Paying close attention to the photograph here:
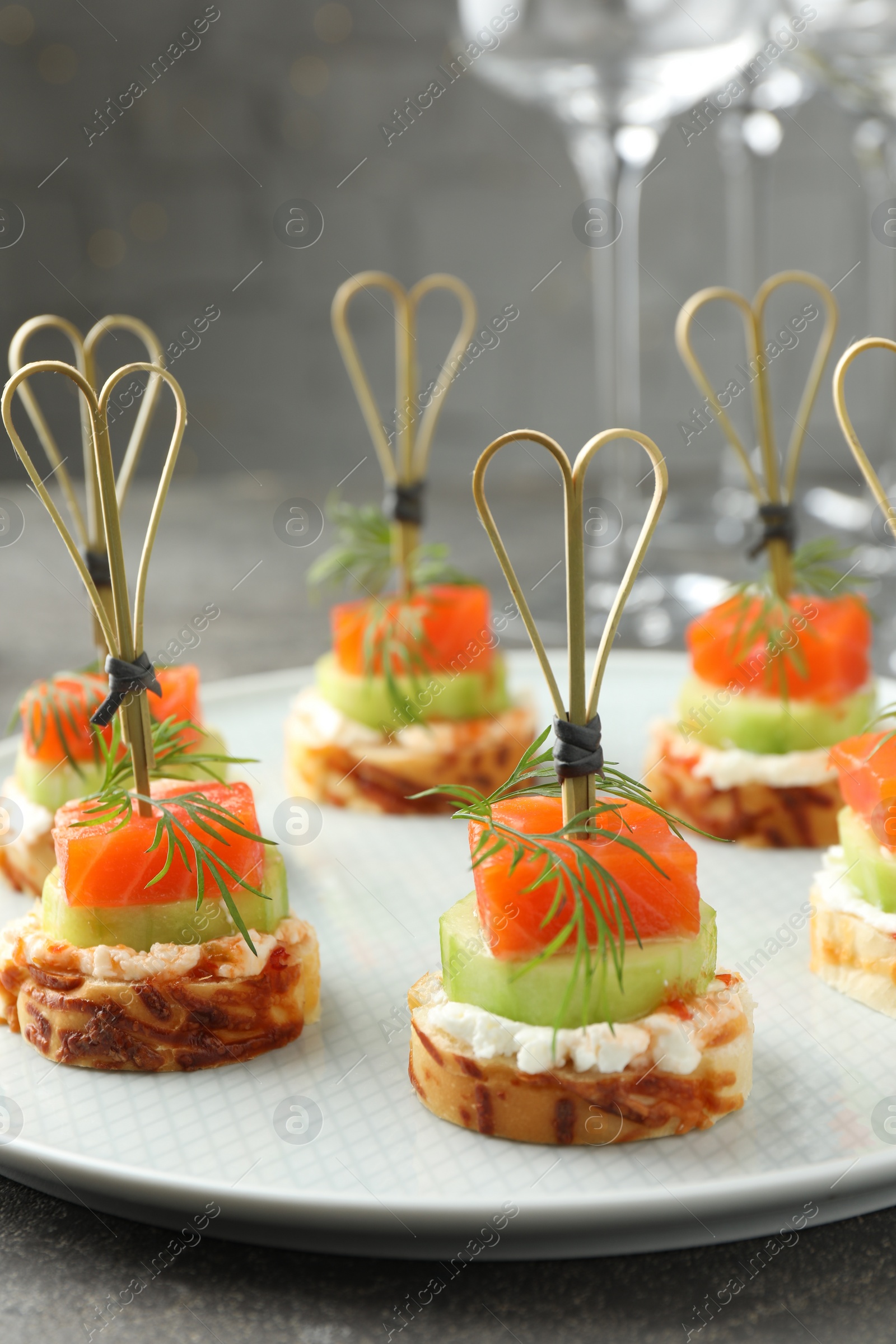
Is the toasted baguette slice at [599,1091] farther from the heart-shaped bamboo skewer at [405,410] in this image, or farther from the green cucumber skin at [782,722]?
the heart-shaped bamboo skewer at [405,410]

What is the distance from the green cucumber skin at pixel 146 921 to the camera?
1.66 metres

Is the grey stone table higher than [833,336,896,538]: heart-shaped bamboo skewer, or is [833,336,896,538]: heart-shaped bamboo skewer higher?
[833,336,896,538]: heart-shaped bamboo skewer

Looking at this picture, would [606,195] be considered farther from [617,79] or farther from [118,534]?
[118,534]

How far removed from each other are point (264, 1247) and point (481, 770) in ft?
3.72

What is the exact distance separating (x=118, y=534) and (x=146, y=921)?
434mm

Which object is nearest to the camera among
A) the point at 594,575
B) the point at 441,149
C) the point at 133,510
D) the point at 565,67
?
the point at 565,67

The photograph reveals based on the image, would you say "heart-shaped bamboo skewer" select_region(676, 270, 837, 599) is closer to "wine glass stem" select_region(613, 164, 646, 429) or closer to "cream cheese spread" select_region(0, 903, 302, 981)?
"cream cheese spread" select_region(0, 903, 302, 981)

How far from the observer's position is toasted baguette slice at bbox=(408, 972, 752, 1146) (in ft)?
4.84

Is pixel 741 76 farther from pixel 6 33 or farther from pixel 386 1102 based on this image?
pixel 386 1102

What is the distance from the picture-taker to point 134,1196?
54.6 inches

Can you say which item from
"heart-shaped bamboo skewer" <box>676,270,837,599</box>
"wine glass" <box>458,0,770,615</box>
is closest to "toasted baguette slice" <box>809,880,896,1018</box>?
"heart-shaped bamboo skewer" <box>676,270,837,599</box>

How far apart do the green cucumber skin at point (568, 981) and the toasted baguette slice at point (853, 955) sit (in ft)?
0.89

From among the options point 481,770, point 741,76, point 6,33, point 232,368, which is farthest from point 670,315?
point 481,770

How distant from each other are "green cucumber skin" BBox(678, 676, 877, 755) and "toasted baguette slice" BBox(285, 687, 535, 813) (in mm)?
356
